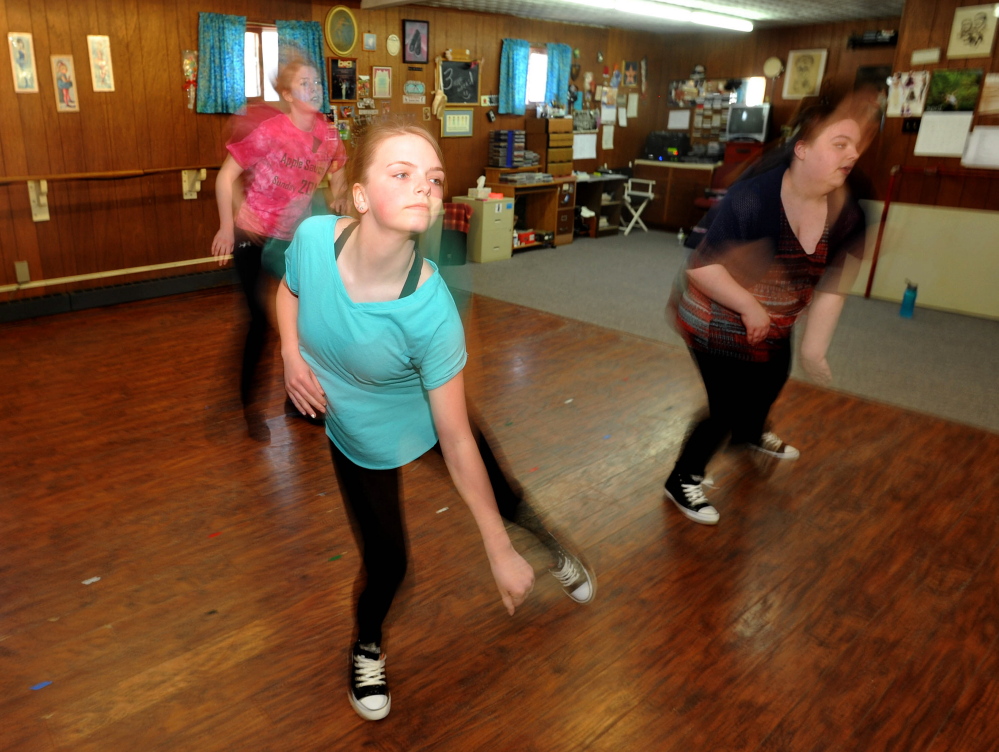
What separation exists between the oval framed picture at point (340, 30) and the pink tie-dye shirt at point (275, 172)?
3612 millimetres

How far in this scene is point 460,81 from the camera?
23.6ft

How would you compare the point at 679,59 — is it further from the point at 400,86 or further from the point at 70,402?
the point at 70,402

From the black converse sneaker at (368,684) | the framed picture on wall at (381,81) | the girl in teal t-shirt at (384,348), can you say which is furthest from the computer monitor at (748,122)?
the black converse sneaker at (368,684)

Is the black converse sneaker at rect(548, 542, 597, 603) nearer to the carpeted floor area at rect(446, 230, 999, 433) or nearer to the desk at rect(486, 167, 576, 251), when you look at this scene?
the carpeted floor area at rect(446, 230, 999, 433)

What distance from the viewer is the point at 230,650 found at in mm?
2002

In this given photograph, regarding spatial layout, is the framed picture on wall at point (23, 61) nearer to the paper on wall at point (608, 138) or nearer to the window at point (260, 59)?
the window at point (260, 59)

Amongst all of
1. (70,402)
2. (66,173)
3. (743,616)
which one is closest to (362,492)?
(743,616)

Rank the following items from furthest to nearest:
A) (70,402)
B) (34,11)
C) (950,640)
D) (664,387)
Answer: (34,11)
(664,387)
(70,402)
(950,640)

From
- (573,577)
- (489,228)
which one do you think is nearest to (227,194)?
(573,577)

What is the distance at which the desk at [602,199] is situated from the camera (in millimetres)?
8602

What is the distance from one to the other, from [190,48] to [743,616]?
17.4 ft

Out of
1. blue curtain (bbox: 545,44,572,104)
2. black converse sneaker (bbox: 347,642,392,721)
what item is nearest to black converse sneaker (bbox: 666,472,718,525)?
black converse sneaker (bbox: 347,642,392,721)

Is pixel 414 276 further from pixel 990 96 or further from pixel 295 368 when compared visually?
pixel 990 96

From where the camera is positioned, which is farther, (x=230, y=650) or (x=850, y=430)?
(x=850, y=430)
